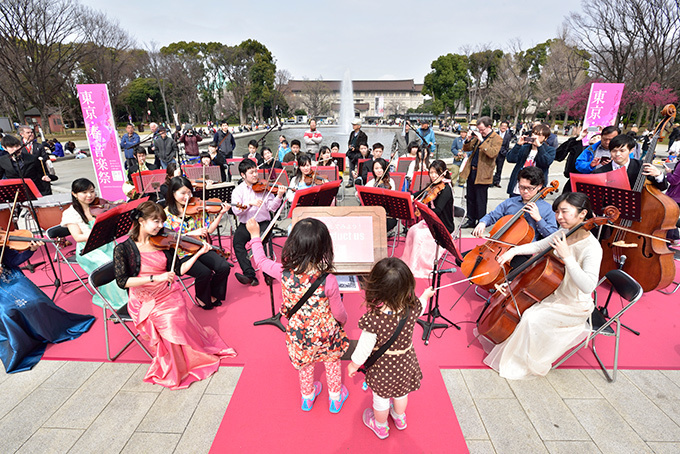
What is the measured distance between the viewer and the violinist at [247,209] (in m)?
4.43

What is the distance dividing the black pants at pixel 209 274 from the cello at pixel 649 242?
4297 mm

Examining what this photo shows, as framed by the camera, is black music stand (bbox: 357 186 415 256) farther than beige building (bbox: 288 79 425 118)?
No

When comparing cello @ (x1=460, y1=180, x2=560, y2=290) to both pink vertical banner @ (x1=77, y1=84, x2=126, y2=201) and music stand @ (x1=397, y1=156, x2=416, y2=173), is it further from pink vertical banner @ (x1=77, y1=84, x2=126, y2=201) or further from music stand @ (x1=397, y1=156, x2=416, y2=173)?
pink vertical banner @ (x1=77, y1=84, x2=126, y2=201)

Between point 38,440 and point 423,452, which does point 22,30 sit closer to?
point 38,440

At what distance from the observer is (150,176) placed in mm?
6547

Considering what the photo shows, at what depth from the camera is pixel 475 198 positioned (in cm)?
613

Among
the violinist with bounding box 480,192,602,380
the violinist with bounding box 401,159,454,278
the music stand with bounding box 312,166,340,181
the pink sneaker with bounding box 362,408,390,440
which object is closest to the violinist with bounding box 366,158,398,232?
the violinist with bounding box 401,159,454,278

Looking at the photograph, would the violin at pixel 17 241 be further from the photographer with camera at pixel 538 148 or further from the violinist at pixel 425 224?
the photographer with camera at pixel 538 148

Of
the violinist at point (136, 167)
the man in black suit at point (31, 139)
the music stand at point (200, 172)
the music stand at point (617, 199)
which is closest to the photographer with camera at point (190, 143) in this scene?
the violinist at point (136, 167)

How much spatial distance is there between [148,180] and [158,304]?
4.81 m

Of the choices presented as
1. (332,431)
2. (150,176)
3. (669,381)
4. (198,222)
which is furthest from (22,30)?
(669,381)

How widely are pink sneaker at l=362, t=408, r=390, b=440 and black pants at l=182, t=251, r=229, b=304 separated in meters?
2.21

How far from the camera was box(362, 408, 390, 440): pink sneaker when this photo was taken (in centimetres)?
224

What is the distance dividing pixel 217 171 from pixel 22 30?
2027 cm
